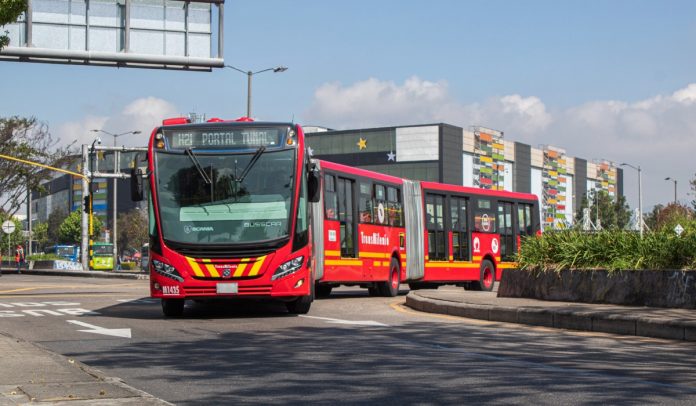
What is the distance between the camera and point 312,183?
17.6 meters

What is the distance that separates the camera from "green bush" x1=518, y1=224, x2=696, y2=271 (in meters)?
15.5

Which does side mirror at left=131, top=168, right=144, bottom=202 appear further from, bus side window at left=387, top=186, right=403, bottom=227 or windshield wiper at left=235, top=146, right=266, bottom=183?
bus side window at left=387, top=186, right=403, bottom=227

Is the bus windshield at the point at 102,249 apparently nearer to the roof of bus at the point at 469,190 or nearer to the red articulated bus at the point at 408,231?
the red articulated bus at the point at 408,231

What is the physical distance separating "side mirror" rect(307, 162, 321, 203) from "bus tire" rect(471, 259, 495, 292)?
46.1 ft

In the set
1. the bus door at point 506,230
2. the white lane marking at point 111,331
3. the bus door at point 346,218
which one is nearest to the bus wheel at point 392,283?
the bus door at point 346,218

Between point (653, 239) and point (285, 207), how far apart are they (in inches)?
227

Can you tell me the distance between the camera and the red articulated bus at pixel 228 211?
1673 cm

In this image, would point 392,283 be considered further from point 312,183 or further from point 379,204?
point 312,183

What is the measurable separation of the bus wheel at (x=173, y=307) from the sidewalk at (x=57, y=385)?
22.5ft

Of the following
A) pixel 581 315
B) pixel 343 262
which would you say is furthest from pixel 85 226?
pixel 581 315

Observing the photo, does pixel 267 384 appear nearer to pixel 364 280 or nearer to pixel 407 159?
pixel 364 280

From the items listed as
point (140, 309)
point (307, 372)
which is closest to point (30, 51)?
point (140, 309)

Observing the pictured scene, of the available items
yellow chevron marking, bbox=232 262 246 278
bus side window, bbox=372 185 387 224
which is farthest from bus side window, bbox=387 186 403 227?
yellow chevron marking, bbox=232 262 246 278

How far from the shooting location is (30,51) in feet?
80.0
